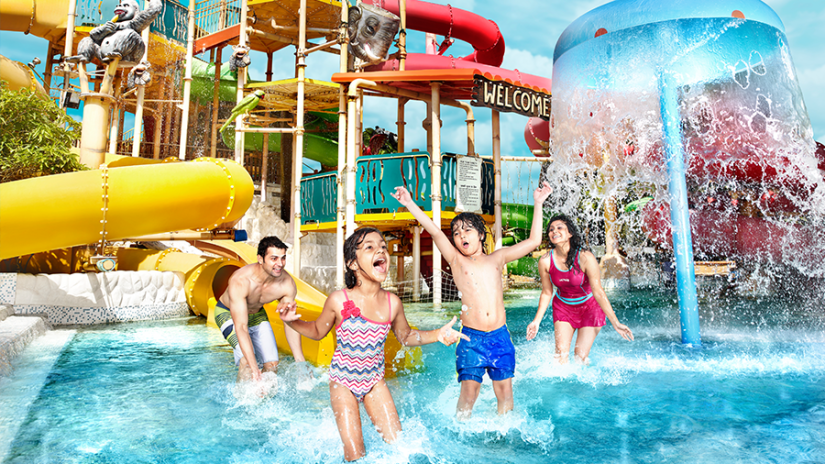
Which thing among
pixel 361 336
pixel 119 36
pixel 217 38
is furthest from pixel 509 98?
pixel 217 38

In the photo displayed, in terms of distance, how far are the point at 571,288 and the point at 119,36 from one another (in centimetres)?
916

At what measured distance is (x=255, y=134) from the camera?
18453mm

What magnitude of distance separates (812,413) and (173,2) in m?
17.5

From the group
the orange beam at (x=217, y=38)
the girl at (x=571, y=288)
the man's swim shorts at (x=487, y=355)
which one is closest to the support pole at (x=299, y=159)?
the orange beam at (x=217, y=38)

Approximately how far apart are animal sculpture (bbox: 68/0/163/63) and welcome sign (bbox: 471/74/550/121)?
6.01 metres

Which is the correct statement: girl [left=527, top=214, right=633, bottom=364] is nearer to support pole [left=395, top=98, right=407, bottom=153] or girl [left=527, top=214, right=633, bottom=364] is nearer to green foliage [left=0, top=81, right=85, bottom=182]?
green foliage [left=0, top=81, right=85, bottom=182]

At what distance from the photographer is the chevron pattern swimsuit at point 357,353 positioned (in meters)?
2.67

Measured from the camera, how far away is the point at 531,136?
63.5ft

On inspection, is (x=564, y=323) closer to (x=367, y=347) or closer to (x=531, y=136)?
(x=367, y=347)

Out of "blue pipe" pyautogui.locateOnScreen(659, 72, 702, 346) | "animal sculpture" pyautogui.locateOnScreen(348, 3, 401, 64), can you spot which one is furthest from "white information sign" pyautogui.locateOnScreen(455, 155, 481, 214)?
"blue pipe" pyautogui.locateOnScreen(659, 72, 702, 346)

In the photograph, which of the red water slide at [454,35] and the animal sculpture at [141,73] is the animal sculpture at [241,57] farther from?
the red water slide at [454,35]

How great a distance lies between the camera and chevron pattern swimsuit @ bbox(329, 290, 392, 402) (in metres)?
2.67

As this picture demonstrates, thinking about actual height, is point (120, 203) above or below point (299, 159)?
below

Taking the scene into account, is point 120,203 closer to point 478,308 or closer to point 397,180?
point 397,180
